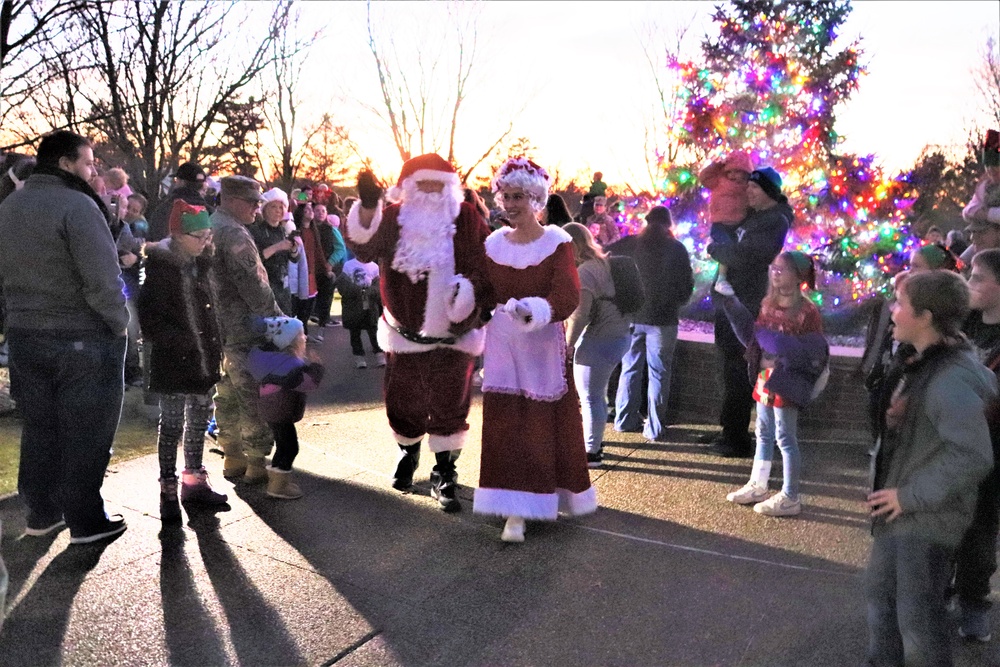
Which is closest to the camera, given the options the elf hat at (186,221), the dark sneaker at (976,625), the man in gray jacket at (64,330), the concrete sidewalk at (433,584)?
the concrete sidewalk at (433,584)

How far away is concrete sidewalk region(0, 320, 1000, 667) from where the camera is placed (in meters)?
3.09

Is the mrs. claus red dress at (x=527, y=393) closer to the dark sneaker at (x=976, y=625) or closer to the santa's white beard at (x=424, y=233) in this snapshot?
the santa's white beard at (x=424, y=233)

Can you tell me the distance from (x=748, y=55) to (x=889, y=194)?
3861 mm

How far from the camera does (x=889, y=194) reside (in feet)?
35.0

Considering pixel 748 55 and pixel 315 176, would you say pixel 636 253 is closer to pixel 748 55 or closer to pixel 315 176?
pixel 748 55

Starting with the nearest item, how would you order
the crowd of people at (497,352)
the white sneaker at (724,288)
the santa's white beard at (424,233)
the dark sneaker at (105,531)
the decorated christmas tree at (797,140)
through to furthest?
Result: the crowd of people at (497,352) → the dark sneaker at (105,531) → the santa's white beard at (424,233) → the white sneaker at (724,288) → the decorated christmas tree at (797,140)

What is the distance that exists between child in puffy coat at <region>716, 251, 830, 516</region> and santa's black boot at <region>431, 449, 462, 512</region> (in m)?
1.83

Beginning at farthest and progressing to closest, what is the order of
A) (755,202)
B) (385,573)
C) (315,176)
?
(315,176)
(755,202)
(385,573)

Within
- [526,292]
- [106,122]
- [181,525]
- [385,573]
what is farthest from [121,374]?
[106,122]

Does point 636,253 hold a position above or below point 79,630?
above

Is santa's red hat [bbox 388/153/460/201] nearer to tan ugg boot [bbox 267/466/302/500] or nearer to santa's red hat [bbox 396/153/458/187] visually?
santa's red hat [bbox 396/153/458/187]

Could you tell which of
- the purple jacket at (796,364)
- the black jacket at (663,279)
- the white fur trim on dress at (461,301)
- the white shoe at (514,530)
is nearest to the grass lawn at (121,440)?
the white fur trim on dress at (461,301)

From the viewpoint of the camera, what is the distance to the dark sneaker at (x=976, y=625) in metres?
3.25

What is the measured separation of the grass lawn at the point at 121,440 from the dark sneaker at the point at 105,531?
38.9 inches
